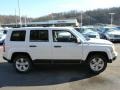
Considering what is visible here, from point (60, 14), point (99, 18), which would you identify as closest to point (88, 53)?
point (99, 18)

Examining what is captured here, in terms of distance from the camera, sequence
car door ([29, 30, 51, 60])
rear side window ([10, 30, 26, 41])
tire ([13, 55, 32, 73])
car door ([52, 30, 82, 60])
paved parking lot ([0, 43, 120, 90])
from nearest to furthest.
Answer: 1. paved parking lot ([0, 43, 120, 90])
2. car door ([52, 30, 82, 60])
3. car door ([29, 30, 51, 60])
4. rear side window ([10, 30, 26, 41])
5. tire ([13, 55, 32, 73])

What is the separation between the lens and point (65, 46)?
10.6m

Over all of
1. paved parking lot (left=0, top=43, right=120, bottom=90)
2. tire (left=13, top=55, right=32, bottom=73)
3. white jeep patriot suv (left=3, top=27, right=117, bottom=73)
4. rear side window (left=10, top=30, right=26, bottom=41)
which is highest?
rear side window (left=10, top=30, right=26, bottom=41)

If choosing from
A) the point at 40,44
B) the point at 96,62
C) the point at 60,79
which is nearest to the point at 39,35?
the point at 40,44

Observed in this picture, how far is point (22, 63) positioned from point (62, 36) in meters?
2.00

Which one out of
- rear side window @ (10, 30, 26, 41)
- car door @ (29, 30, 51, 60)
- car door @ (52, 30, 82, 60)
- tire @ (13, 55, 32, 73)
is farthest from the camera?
tire @ (13, 55, 32, 73)

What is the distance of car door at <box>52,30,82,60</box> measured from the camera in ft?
34.6

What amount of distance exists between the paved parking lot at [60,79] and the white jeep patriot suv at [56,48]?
54 cm

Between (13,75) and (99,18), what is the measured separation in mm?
117681

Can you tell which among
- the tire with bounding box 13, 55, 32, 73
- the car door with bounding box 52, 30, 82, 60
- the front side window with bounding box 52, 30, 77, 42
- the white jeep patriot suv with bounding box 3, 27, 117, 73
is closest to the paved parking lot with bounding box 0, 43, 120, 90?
the tire with bounding box 13, 55, 32, 73

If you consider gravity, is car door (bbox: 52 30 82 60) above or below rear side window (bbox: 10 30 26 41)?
below

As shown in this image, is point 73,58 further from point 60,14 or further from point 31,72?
point 60,14

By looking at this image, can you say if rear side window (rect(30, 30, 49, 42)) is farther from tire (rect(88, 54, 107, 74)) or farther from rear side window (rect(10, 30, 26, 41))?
tire (rect(88, 54, 107, 74))

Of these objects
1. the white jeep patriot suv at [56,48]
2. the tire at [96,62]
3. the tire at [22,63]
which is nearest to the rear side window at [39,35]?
the white jeep patriot suv at [56,48]
